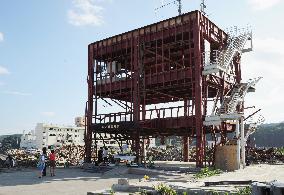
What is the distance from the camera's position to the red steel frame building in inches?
1289

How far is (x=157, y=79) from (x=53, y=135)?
5599 inches

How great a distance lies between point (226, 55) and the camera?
34.3 meters

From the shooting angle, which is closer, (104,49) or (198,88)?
(198,88)

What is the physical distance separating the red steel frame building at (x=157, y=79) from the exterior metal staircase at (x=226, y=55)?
2.37ft

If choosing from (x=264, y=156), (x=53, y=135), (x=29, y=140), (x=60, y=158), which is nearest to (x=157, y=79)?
(x=264, y=156)

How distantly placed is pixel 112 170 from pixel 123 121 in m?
7.28

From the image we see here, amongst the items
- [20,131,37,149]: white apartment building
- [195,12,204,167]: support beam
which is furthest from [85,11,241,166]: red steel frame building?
[20,131,37,149]: white apartment building

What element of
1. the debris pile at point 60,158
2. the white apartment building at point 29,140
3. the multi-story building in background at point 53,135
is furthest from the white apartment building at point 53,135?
the debris pile at point 60,158

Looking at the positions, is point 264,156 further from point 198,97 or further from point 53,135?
point 53,135

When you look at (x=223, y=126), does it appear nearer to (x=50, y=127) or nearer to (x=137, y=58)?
(x=137, y=58)

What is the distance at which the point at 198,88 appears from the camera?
104 feet

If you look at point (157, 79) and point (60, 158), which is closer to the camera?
point (157, 79)

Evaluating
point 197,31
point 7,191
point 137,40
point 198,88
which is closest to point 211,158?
point 198,88

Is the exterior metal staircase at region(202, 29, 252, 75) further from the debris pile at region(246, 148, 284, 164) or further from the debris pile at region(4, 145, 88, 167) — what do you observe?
the debris pile at region(4, 145, 88, 167)
